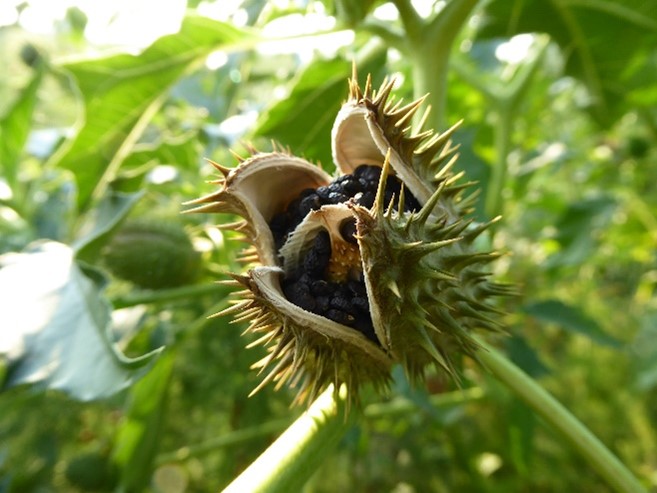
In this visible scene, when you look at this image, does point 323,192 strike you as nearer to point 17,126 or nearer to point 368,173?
point 368,173

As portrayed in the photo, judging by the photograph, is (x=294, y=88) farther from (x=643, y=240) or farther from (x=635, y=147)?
(x=643, y=240)

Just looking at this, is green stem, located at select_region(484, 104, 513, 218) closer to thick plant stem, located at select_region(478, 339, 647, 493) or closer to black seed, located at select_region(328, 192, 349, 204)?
thick plant stem, located at select_region(478, 339, 647, 493)

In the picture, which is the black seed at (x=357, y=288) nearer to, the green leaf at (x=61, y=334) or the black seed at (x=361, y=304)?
the black seed at (x=361, y=304)

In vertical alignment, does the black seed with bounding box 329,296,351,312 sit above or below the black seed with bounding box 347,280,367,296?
below

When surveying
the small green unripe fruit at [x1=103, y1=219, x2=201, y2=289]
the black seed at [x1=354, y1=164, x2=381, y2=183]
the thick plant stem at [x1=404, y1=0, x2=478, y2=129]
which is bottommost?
the small green unripe fruit at [x1=103, y1=219, x2=201, y2=289]

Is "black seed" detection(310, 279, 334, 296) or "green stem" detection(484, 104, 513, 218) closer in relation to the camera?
"black seed" detection(310, 279, 334, 296)

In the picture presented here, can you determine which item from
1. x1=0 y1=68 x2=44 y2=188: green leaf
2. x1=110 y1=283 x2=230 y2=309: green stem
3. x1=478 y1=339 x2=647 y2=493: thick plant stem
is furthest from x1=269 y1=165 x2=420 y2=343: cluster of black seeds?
x1=0 y1=68 x2=44 y2=188: green leaf

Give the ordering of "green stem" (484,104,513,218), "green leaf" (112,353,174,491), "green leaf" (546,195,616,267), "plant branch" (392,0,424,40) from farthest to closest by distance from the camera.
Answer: "green leaf" (546,195,616,267) < "green stem" (484,104,513,218) < "green leaf" (112,353,174,491) < "plant branch" (392,0,424,40)
